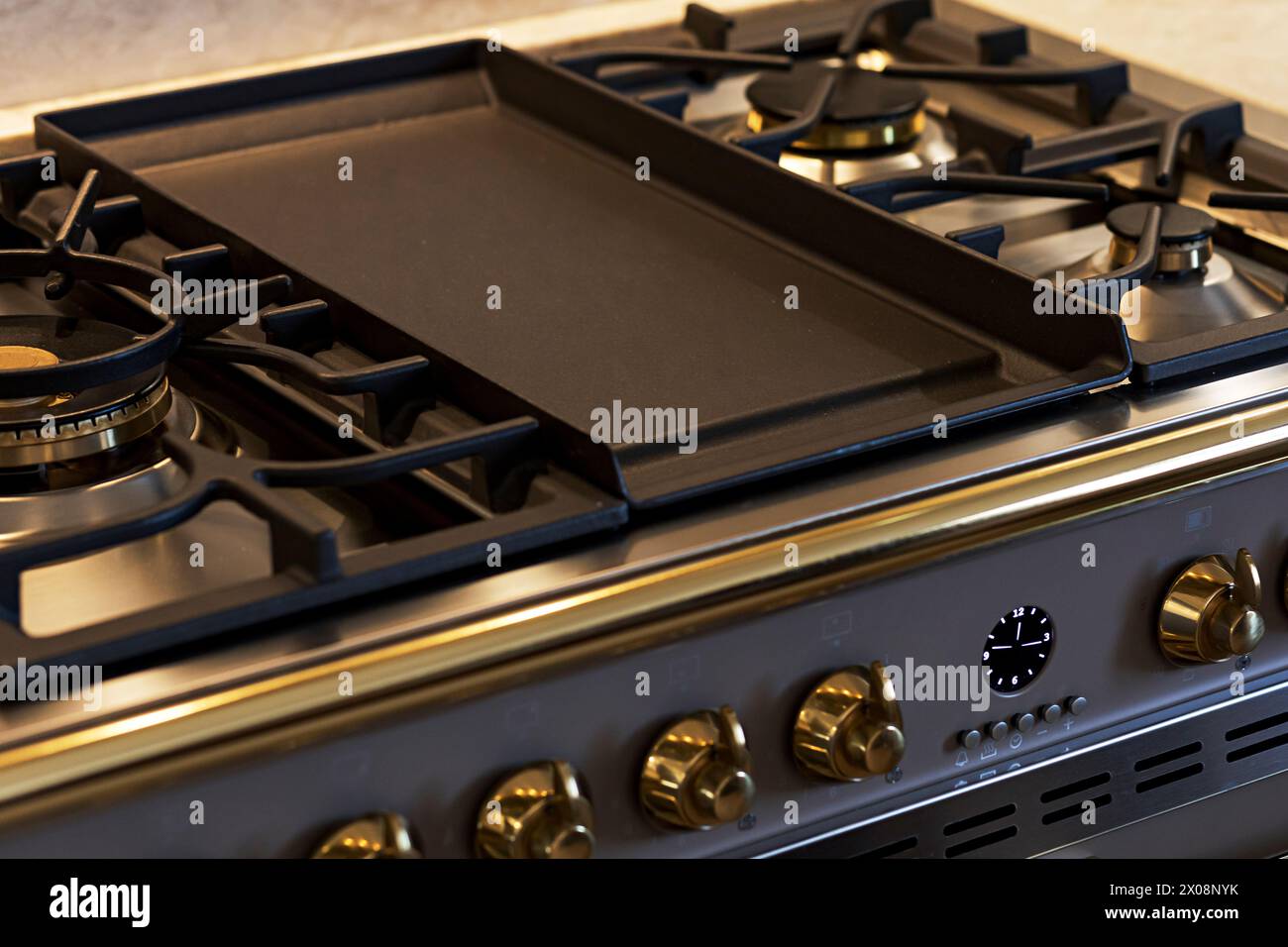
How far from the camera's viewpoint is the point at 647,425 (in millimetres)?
819

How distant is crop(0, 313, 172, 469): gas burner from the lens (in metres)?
0.79

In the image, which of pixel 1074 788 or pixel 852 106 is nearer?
pixel 1074 788

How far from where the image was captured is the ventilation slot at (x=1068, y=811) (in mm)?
872

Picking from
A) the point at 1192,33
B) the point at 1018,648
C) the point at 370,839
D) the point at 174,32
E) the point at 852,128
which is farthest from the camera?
the point at 1192,33

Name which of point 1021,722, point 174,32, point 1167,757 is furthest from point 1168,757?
point 174,32

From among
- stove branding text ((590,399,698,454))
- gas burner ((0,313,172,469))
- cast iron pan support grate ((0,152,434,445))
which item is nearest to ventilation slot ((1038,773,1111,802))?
stove branding text ((590,399,698,454))

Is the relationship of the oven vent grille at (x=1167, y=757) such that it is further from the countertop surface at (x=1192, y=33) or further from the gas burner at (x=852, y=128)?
the countertop surface at (x=1192, y=33)

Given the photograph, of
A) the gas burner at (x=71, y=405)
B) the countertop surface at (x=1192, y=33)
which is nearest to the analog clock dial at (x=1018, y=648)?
the gas burner at (x=71, y=405)

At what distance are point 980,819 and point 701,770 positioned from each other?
18 cm

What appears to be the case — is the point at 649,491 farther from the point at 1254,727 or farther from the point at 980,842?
the point at 1254,727

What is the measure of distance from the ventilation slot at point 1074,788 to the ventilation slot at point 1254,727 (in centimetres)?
9

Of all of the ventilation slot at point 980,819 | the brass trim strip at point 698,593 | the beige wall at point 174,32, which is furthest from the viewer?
the beige wall at point 174,32

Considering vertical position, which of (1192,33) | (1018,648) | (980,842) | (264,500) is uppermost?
(1192,33)

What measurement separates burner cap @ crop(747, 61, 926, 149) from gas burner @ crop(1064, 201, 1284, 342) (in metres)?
0.20
